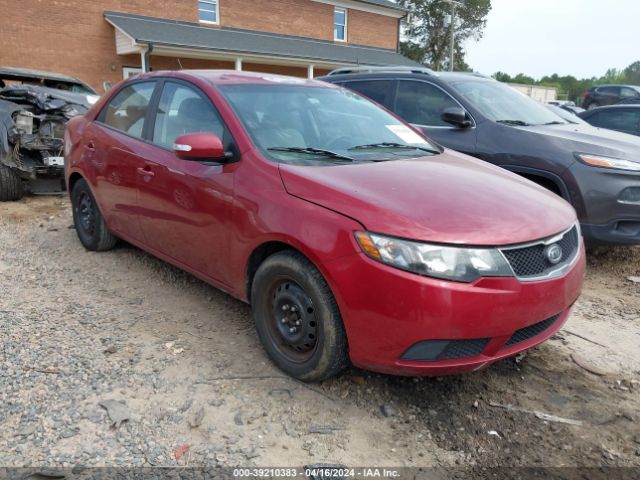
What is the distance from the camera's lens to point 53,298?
390 centimetres

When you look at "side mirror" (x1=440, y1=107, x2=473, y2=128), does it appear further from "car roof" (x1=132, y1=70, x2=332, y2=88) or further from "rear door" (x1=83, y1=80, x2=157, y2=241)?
"rear door" (x1=83, y1=80, x2=157, y2=241)

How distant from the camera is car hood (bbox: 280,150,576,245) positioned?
2383 millimetres

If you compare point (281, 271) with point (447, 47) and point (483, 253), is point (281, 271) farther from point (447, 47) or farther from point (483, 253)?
point (447, 47)

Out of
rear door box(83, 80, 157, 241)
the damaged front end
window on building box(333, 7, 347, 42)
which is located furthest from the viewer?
window on building box(333, 7, 347, 42)

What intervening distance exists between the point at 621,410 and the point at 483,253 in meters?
1.24

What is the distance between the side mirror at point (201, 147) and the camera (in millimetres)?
2988

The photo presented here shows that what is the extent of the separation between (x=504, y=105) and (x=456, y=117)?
0.75m

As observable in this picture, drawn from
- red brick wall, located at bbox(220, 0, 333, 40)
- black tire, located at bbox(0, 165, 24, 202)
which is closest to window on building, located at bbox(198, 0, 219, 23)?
red brick wall, located at bbox(220, 0, 333, 40)

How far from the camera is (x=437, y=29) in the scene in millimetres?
47938

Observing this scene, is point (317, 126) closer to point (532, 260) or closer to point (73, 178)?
point (532, 260)

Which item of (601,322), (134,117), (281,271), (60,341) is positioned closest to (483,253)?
(281,271)

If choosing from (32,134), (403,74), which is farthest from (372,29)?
(32,134)

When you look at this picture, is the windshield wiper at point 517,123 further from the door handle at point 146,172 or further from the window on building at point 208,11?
the window on building at point 208,11

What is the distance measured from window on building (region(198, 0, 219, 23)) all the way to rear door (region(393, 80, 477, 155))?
1742 centimetres
